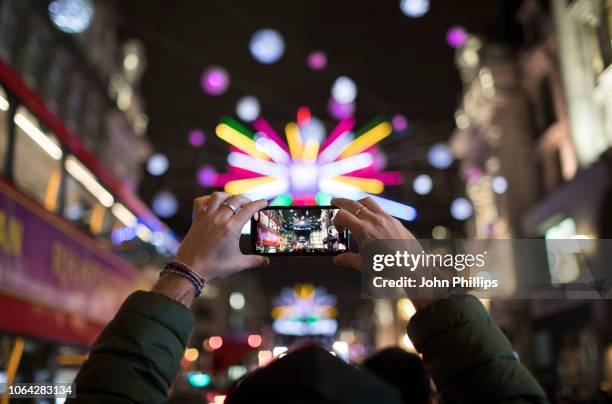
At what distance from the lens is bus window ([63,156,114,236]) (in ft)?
29.1

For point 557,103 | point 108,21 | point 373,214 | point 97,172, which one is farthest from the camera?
point 108,21

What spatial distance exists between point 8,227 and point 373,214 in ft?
19.4

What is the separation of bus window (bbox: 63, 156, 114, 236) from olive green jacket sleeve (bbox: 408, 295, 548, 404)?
7819 millimetres

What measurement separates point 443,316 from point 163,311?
2.62ft

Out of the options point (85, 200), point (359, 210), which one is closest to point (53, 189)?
point (85, 200)

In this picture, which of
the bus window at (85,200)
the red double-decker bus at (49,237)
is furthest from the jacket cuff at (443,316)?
the bus window at (85,200)

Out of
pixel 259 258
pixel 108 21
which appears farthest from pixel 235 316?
pixel 259 258

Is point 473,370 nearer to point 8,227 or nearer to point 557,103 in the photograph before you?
point 8,227

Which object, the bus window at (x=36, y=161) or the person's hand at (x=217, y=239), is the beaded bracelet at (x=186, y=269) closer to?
the person's hand at (x=217, y=239)

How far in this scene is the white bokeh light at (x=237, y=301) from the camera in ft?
263

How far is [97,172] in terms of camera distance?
997 cm

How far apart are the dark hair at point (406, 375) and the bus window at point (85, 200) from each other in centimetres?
624

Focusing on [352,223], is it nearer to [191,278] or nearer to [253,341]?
[191,278]

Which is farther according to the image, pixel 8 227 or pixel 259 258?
pixel 8 227
